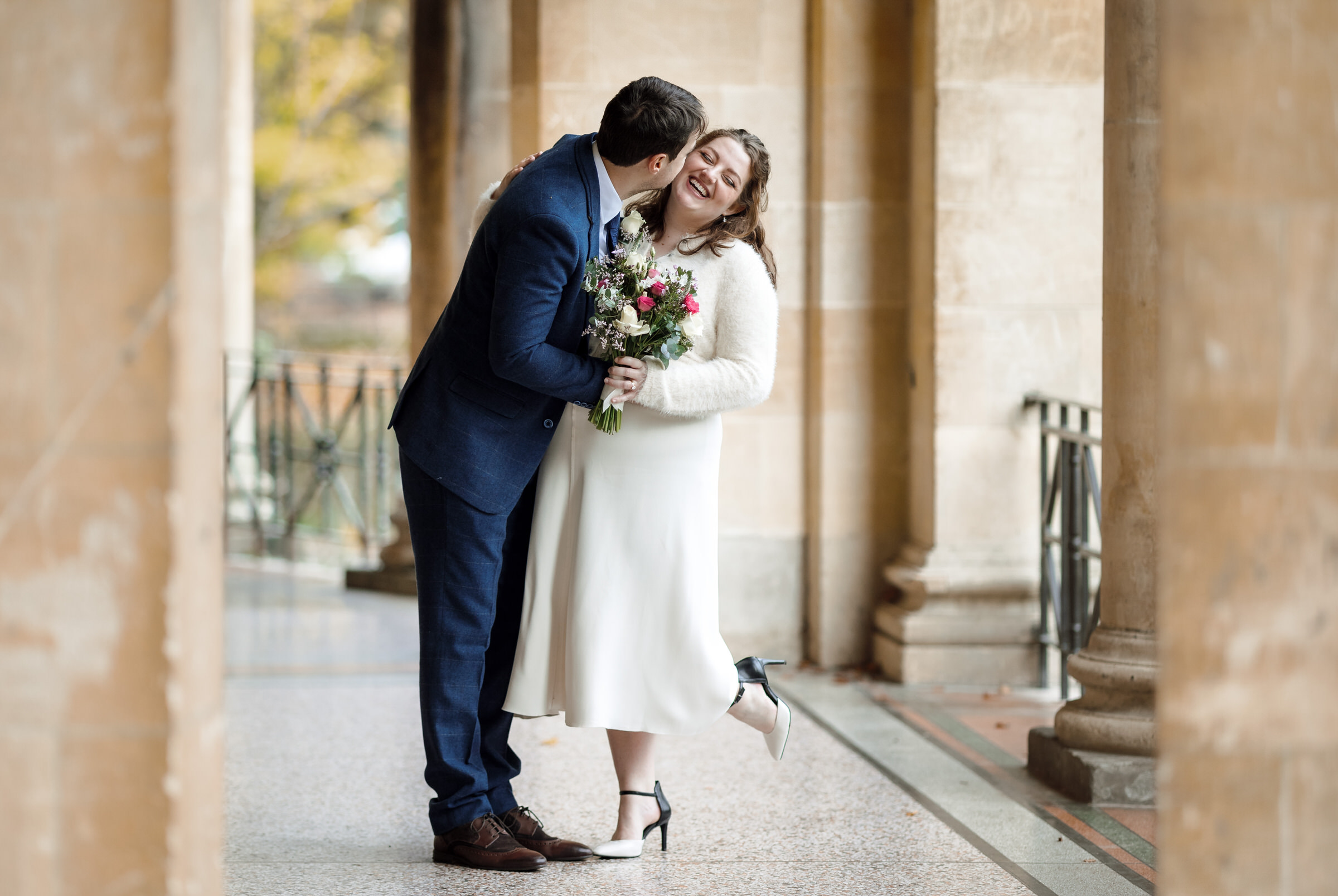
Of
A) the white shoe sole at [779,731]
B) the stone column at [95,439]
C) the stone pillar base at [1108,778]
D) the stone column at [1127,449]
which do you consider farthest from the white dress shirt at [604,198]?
the stone pillar base at [1108,778]

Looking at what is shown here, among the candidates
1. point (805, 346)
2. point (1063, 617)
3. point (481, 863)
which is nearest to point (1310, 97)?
point (481, 863)

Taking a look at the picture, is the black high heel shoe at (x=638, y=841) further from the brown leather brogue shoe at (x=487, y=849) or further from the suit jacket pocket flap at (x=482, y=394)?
the suit jacket pocket flap at (x=482, y=394)

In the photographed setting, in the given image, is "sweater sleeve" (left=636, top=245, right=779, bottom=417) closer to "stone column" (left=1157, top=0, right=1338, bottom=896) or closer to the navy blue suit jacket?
the navy blue suit jacket

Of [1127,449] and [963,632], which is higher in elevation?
[1127,449]

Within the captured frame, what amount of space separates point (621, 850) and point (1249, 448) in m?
1.97

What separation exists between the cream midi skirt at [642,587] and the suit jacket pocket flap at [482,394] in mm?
191

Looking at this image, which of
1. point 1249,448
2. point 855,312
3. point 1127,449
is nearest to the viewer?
point 1249,448

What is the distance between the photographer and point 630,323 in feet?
10.5

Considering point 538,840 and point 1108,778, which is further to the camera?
point 1108,778

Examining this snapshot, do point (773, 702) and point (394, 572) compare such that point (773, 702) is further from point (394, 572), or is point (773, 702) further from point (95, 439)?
point (394, 572)

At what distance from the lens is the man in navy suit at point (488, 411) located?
3191mm

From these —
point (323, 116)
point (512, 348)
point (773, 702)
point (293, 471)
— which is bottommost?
point (773, 702)

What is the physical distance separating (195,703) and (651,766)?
158 centimetres

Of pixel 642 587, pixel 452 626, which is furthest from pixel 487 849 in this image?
pixel 642 587
